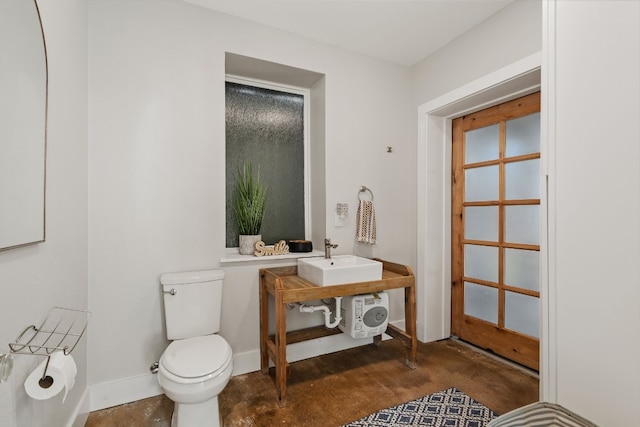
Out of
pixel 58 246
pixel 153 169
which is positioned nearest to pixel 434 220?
pixel 153 169

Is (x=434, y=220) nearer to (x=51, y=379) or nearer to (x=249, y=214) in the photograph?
(x=249, y=214)

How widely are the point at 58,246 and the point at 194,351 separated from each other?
0.83 metres

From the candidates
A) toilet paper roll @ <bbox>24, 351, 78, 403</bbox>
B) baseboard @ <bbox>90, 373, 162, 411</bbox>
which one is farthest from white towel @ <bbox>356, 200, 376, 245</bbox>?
toilet paper roll @ <bbox>24, 351, 78, 403</bbox>

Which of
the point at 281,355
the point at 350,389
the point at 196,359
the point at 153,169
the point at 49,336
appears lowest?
the point at 350,389

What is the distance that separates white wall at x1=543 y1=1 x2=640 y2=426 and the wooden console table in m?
1.05

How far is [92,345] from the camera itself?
1.88 meters

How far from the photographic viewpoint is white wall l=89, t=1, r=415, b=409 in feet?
6.22

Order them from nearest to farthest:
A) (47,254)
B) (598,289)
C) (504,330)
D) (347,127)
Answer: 1. (598,289)
2. (47,254)
3. (504,330)
4. (347,127)

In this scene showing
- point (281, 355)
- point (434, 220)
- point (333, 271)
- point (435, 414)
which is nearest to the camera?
point (435, 414)

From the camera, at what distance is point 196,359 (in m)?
1.62

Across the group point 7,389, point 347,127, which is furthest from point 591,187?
point 7,389

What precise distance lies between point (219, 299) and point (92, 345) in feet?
2.49

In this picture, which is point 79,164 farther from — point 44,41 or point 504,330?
point 504,330

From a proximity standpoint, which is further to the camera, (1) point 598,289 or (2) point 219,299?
(2) point 219,299
